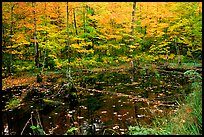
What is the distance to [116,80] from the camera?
12797mm

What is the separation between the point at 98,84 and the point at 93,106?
12.5 ft

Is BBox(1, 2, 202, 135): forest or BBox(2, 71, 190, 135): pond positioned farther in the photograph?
BBox(2, 71, 190, 135): pond

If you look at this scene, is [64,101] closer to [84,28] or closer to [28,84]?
[28,84]

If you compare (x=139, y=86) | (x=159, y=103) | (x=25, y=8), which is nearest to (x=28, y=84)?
(x=25, y=8)

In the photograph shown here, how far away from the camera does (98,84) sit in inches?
464

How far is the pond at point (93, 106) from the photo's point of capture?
6.29 meters

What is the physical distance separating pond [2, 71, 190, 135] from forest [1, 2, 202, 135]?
0.02m

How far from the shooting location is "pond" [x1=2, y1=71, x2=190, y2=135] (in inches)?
247

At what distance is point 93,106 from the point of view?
26.3 feet

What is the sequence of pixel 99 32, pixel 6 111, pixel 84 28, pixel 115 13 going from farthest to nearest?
pixel 99 32
pixel 84 28
pixel 115 13
pixel 6 111

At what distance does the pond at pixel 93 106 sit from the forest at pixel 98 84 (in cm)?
2

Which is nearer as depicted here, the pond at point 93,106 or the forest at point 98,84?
the forest at point 98,84

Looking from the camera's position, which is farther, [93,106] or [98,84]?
[98,84]

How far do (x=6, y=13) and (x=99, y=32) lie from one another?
23.7 feet
